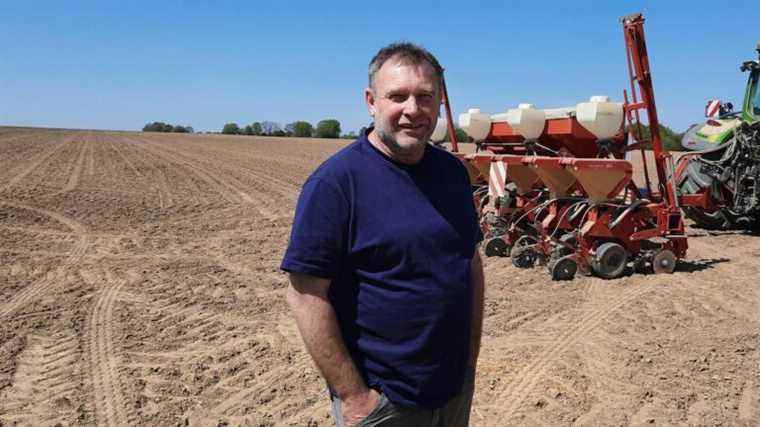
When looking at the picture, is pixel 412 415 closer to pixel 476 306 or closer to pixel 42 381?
pixel 476 306

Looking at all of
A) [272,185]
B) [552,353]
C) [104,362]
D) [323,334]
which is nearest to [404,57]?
[323,334]

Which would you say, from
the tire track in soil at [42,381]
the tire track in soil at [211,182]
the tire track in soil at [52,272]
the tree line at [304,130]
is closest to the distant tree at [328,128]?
the tree line at [304,130]

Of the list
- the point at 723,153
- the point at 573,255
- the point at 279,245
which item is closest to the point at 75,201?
the point at 279,245

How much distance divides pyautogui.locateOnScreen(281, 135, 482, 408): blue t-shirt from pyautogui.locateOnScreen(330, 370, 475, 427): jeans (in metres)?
0.03

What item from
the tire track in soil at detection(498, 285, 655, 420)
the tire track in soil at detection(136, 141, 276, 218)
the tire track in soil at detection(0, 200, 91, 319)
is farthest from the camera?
the tire track in soil at detection(136, 141, 276, 218)

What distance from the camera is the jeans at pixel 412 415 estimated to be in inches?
71.6

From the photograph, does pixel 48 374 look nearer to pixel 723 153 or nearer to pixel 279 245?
pixel 279 245

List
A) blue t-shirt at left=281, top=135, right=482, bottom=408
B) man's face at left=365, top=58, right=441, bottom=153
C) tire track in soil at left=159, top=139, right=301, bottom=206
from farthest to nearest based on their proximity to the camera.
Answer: tire track in soil at left=159, top=139, right=301, bottom=206
man's face at left=365, top=58, right=441, bottom=153
blue t-shirt at left=281, top=135, right=482, bottom=408

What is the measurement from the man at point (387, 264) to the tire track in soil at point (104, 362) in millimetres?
2233

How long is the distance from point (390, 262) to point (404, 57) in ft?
2.00

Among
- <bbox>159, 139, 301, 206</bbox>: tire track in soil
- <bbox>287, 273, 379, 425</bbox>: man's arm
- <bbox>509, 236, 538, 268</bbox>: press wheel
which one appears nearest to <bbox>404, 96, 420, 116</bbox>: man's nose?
<bbox>287, 273, 379, 425</bbox>: man's arm

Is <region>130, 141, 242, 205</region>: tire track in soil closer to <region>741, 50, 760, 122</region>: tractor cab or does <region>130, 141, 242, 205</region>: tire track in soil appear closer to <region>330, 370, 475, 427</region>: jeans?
<region>741, 50, 760, 122</region>: tractor cab

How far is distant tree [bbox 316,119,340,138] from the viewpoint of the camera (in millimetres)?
79125

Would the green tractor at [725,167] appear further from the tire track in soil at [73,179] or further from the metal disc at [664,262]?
the tire track in soil at [73,179]
